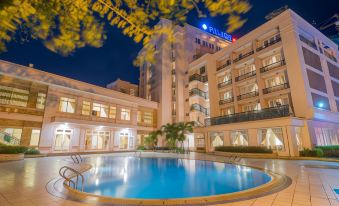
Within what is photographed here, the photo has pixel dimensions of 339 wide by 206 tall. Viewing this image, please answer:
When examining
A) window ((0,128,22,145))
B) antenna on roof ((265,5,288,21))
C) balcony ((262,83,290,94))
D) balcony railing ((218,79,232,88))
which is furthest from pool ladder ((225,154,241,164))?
window ((0,128,22,145))

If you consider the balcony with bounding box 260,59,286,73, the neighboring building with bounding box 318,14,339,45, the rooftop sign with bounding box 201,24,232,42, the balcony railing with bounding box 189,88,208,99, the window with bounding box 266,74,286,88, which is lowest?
the window with bounding box 266,74,286,88

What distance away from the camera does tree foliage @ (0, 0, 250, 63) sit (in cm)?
231

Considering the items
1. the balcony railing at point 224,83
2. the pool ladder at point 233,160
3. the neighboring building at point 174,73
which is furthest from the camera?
the neighboring building at point 174,73

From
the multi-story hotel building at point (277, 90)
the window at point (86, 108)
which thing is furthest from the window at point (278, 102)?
the window at point (86, 108)

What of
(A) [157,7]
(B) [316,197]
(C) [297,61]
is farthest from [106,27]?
(C) [297,61]

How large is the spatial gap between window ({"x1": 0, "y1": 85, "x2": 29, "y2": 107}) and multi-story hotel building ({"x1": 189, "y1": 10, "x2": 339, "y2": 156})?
21.6m

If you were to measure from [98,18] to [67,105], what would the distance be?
902 inches

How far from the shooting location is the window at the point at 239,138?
64.4 feet

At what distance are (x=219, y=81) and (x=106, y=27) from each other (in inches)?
1082

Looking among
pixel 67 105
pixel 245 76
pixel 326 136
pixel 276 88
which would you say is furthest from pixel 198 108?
pixel 67 105

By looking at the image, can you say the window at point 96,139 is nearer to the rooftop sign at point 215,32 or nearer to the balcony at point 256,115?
the balcony at point 256,115

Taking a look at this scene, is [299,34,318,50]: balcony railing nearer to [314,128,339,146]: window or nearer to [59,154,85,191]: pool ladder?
[314,128,339,146]: window

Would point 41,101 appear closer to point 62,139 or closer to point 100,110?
point 62,139

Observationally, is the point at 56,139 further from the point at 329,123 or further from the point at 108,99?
the point at 329,123
